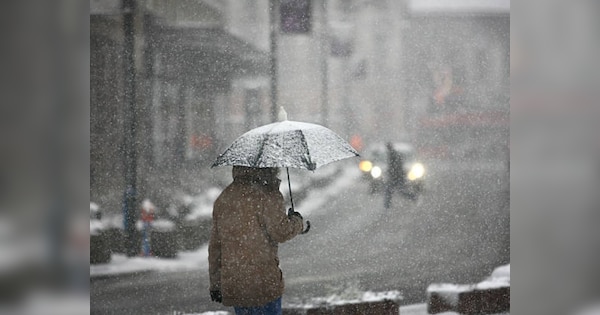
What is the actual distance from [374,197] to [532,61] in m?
1.58

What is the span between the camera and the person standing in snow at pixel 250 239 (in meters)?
4.35

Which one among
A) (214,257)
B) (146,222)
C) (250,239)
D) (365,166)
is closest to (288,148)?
(250,239)

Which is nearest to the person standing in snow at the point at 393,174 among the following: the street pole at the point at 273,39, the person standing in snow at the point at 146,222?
the street pole at the point at 273,39

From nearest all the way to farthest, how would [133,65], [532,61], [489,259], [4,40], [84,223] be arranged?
[4,40] → [84,223] → [532,61] → [133,65] → [489,259]

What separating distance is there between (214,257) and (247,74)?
4.95ft

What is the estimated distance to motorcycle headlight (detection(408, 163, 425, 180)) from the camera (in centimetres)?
547

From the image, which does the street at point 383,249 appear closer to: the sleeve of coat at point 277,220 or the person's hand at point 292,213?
the person's hand at point 292,213

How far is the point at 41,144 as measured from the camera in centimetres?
337

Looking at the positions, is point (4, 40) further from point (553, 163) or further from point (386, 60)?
point (553, 163)

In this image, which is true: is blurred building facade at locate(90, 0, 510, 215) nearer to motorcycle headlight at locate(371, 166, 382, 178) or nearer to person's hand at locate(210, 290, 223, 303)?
motorcycle headlight at locate(371, 166, 382, 178)

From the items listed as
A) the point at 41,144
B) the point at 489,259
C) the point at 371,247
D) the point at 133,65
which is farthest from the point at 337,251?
the point at 41,144

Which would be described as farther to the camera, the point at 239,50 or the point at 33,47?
the point at 239,50

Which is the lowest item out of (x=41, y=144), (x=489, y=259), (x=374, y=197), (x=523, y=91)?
(x=489, y=259)

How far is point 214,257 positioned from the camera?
4496mm
